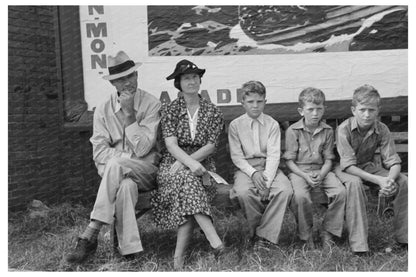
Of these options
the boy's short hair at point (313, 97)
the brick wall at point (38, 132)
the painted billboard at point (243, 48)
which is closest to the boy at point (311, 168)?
the boy's short hair at point (313, 97)

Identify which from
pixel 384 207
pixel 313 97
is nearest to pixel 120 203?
pixel 313 97

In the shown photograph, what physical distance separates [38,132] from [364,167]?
3735mm

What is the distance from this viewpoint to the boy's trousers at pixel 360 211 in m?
3.82

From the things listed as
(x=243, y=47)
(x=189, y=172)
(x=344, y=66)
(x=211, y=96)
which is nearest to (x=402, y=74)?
(x=344, y=66)

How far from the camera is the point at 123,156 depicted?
4078mm

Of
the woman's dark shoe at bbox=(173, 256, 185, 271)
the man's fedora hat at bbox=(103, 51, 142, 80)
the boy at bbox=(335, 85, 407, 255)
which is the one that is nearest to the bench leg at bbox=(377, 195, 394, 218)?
the boy at bbox=(335, 85, 407, 255)

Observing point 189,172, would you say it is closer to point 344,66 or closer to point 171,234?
point 171,234

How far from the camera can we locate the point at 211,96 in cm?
533

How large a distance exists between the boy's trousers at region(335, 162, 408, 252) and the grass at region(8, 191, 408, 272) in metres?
0.11

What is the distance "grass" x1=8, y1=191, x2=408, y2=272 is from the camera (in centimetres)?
370

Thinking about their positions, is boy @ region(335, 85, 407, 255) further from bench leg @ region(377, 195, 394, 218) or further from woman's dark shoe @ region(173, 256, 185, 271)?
woman's dark shoe @ region(173, 256, 185, 271)

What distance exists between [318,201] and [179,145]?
1.22 meters

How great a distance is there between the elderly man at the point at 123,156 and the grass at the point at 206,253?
0.24 meters

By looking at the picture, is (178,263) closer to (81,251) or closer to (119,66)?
(81,251)
